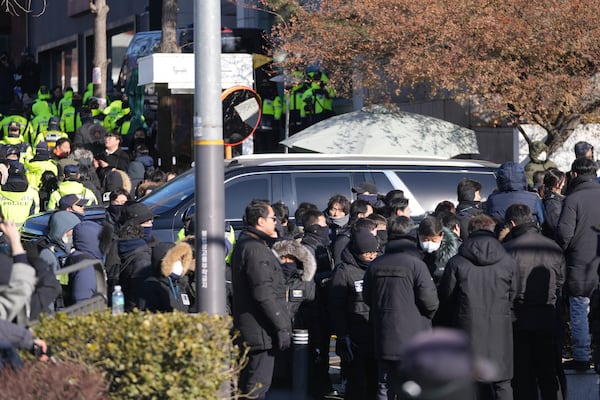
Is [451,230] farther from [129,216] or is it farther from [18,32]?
[18,32]

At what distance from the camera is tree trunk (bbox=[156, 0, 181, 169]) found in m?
18.7

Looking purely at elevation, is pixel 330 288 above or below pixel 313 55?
below

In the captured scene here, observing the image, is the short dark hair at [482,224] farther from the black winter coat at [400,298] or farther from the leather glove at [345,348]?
the leather glove at [345,348]

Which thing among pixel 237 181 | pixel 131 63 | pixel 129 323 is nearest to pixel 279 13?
pixel 131 63

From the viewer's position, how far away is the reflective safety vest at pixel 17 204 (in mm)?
13220

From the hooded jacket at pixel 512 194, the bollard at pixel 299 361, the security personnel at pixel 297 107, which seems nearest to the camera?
the bollard at pixel 299 361

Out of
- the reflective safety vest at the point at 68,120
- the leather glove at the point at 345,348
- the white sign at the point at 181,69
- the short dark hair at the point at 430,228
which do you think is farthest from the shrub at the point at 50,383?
the reflective safety vest at the point at 68,120

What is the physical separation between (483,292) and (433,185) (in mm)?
4755

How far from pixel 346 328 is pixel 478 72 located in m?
8.59

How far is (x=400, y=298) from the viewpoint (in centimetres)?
804

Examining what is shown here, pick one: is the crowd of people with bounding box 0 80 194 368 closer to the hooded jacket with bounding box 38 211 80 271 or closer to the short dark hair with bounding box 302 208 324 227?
the hooded jacket with bounding box 38 211 80 271

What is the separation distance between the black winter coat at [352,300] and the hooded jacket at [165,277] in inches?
45.6

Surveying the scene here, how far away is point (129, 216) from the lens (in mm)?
10328

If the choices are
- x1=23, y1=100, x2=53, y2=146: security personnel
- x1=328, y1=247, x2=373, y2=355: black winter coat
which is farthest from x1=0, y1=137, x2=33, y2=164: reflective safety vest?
x1=328, y1=247, x2=373, y2=355: black winter coat
